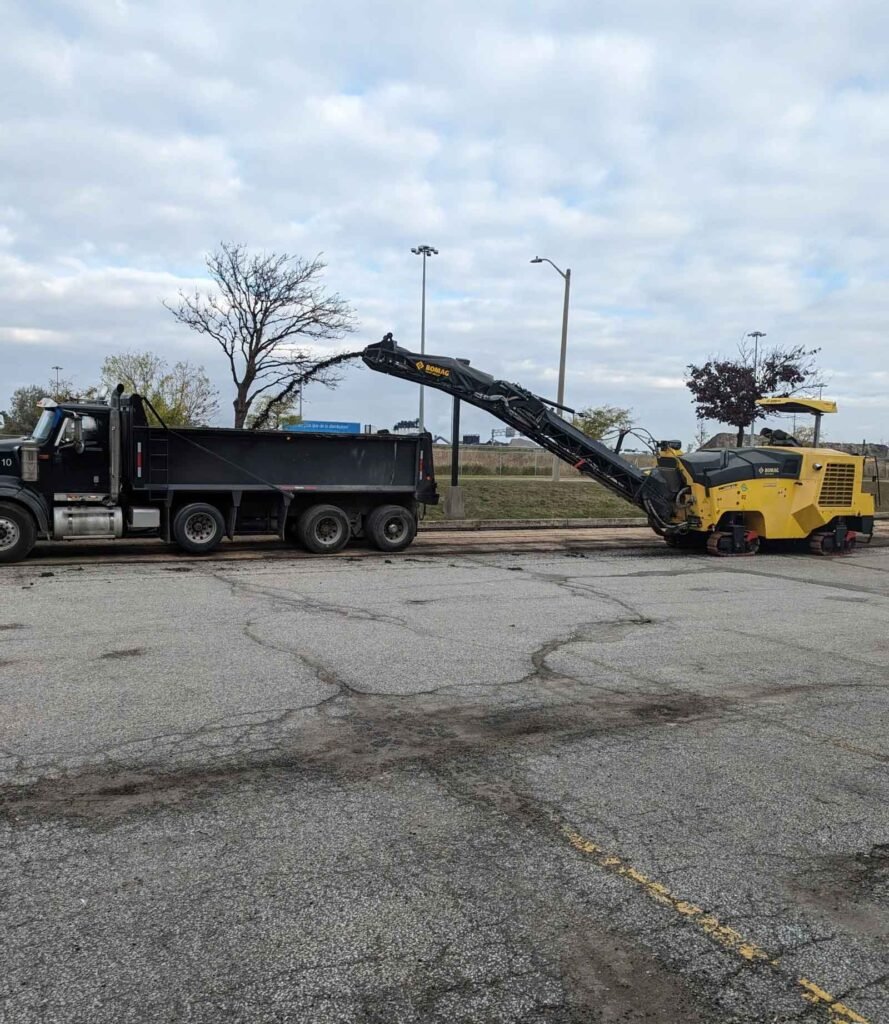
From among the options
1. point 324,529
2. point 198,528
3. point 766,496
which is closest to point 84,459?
point 198,528

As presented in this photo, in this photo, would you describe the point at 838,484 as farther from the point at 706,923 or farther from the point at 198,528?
the point at 706,923

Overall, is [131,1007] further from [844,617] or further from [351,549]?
[351,549]

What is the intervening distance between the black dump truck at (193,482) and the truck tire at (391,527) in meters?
0.02

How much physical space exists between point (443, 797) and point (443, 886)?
941 mm

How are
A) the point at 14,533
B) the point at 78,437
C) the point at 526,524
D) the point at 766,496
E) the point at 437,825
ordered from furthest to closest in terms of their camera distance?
1. the point at 526,524
2. the point at 766,496
3. the point at 78,437
4. the point at 14,533
5. the point at 437,825

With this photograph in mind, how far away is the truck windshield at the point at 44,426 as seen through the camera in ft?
44.9

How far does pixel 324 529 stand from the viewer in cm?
1526

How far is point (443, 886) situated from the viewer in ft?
11.7

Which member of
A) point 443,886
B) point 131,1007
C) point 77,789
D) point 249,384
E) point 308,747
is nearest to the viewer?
point 131,1007

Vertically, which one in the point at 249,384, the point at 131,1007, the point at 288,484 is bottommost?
the point at 131,1007

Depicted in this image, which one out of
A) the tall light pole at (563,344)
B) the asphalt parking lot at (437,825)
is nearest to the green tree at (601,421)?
the tall light pole at (563,344)

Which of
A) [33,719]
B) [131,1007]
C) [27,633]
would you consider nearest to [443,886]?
[131,1007]

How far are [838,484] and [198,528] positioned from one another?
11623mm

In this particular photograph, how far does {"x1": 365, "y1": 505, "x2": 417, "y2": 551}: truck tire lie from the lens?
15.5 meters
